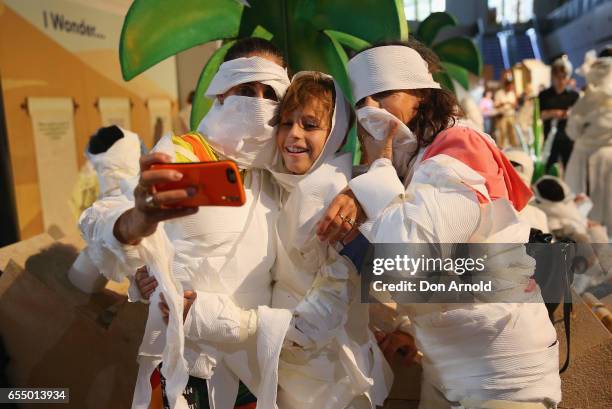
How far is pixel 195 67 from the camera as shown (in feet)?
12.6

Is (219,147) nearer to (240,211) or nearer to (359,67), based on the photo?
(240,211)

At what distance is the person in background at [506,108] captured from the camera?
6832 mm

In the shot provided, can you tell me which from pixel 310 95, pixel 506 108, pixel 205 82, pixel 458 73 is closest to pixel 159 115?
pixel 458 73

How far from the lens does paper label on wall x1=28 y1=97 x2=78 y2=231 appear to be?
3293 mm

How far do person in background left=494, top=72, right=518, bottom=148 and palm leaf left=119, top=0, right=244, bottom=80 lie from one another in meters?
5.82

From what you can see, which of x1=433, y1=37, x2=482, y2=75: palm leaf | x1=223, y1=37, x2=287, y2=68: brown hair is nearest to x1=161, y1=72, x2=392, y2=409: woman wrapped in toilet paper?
x1=223, y1=37, x2=287, y2=68: brown hair

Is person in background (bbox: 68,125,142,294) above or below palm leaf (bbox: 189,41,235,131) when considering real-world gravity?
below

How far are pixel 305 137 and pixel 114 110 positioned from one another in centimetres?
291

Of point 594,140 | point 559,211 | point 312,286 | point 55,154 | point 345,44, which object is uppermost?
point 345,44

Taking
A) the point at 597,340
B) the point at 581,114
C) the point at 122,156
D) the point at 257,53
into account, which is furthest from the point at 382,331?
the point at 581,114

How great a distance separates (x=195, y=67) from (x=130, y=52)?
252 cm

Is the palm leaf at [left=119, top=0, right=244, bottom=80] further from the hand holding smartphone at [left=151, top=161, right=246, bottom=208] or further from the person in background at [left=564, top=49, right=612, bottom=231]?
the person in background at [left=564, top=49, right=612, bottom=231]

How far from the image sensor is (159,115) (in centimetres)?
401

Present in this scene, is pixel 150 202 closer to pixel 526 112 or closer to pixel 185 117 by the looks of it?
pixel 185 117
